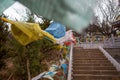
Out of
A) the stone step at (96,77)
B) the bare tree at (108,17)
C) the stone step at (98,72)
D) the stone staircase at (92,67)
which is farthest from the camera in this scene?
the bare tree at (108,17)

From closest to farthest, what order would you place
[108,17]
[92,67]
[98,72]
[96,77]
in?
[96,77], [98,72], [92,67], [108,17]

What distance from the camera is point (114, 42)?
17.9 meters

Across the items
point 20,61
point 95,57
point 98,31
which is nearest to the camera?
point 20,61

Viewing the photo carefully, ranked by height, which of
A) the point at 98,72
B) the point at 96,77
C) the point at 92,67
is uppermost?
the point at 92,67

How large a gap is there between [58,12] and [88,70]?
34.9 feet

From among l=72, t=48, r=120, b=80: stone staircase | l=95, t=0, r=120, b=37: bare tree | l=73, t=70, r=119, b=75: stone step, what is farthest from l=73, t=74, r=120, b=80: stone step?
l=95, t=0, r=120, b=37: bare tree

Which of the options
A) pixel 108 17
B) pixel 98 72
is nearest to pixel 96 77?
pixel 98 72

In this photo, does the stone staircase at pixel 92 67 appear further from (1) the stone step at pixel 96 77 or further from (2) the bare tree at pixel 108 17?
(2) the bare tree at pixel 108 17

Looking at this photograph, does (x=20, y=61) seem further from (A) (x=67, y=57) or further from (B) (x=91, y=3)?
(B) (x=91, y=3)

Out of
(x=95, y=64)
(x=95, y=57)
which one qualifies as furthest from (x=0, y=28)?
(x=95, y=57)

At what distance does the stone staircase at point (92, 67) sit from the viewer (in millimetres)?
10242

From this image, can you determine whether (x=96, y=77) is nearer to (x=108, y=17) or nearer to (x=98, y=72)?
(x=98, y=72)

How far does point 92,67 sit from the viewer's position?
37.8ft

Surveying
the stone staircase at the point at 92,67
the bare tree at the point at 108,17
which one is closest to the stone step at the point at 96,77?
the stone staircase at the point at 92,67
